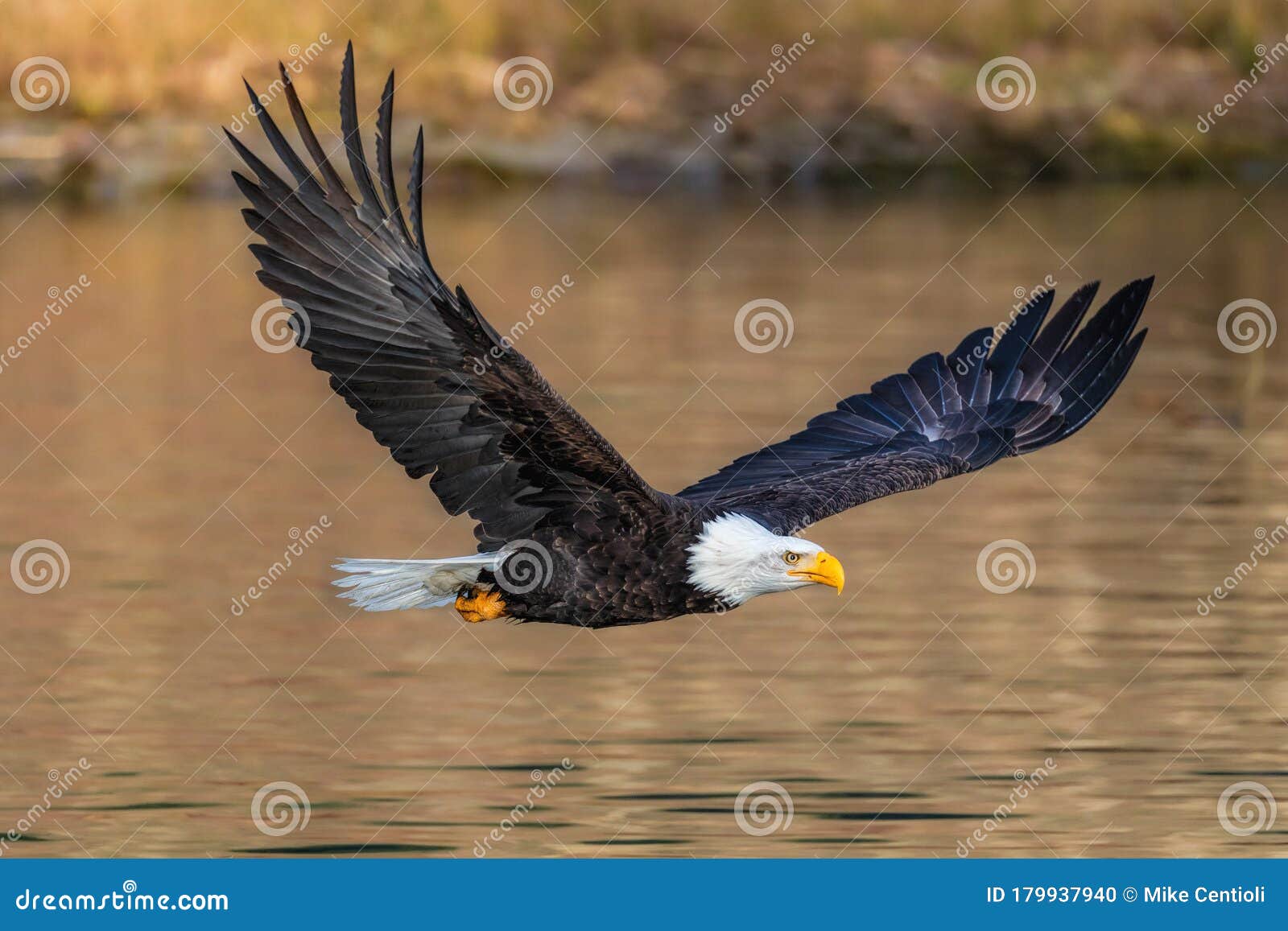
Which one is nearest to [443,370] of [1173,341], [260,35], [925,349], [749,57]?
[925,349]
